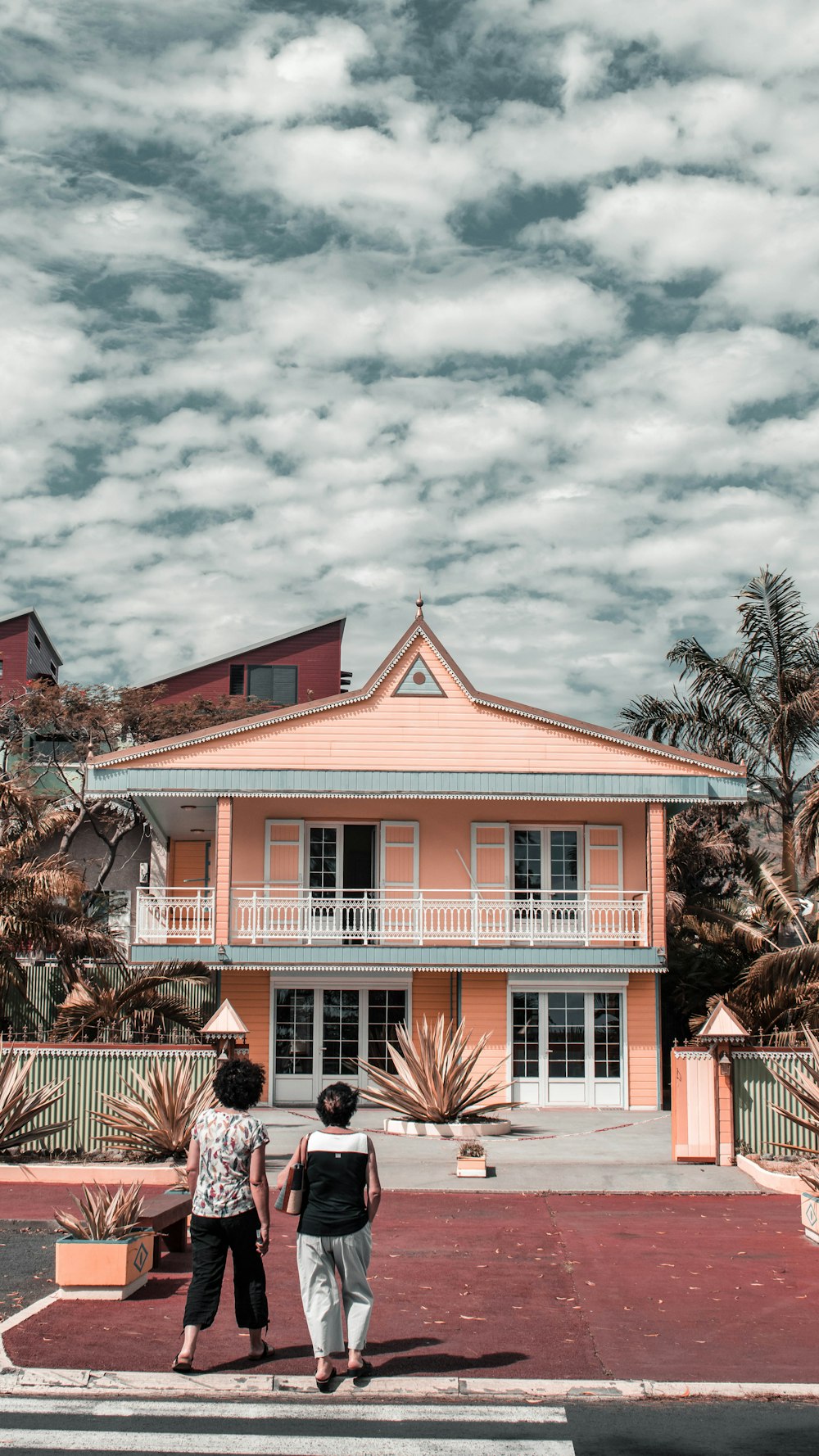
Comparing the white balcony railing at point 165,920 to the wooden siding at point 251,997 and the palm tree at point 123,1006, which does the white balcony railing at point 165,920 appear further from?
the wooden siding at point 251,997

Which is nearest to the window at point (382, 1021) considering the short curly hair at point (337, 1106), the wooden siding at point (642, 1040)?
the wooden siding at point (642, 1040)

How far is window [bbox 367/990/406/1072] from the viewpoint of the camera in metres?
24.7

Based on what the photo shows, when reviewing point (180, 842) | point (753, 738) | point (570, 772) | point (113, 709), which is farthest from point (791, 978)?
point (113, 709)

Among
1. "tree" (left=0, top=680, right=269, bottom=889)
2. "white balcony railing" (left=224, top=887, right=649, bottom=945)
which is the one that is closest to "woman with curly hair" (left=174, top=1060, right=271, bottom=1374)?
"white balcony railing" (left=224, top=887, right=649, bottom=945)

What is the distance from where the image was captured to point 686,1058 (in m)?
16.4

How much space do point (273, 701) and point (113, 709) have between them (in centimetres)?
936

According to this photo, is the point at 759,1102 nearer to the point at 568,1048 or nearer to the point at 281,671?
the point at 568,1048

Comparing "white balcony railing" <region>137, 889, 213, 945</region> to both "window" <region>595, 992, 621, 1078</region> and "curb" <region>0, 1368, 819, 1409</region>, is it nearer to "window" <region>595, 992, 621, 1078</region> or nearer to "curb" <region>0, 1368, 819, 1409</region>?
"window" <region>595, 992, 621, 1078</region>

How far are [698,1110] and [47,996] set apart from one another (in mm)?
13641

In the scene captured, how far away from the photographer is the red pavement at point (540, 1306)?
798 cm

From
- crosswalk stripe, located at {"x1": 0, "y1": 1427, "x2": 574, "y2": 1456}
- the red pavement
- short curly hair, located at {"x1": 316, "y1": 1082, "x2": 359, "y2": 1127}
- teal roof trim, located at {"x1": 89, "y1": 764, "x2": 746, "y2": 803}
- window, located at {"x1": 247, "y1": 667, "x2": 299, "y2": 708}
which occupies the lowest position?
the red pavement

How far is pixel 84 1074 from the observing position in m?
16.8

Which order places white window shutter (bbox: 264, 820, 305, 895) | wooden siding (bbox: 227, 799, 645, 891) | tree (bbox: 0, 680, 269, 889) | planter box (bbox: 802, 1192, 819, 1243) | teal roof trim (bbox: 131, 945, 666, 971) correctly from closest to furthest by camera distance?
planter box (bbox: 802, 1192, 819, 1243) < teal roof trim (bbox: 131, 945, 666, 971) < white window shutter (bbox: 264, 820, 305, 895) < wooden siding (bbox: 227, 799, 645, 891) < tree (bbox: 0, 680, 269, 889)

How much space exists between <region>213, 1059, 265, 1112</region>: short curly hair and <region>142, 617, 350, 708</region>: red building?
4185 cm
